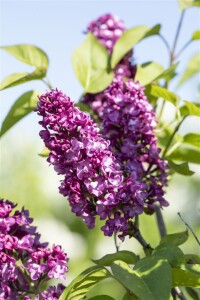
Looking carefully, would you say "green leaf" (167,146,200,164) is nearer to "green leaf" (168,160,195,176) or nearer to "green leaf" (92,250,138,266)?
"green leaf" (168,160,195,176)

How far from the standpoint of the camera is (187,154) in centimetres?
227

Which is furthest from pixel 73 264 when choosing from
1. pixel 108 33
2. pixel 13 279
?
pixel 13 279

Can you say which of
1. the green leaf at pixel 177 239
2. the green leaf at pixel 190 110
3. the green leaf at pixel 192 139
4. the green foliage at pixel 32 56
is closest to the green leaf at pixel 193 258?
the green leaf at pixel 177 239

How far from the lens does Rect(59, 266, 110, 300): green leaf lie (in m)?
1.44

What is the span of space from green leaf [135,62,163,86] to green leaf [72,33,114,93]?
0.09m

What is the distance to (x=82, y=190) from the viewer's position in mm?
1581

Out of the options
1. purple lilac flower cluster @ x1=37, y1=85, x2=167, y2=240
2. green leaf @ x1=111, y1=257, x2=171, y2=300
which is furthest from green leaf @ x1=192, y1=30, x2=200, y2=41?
green leaf @ x1=111, y1=257, x2=171, y2=300

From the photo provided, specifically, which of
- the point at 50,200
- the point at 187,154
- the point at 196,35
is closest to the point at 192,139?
the point at 187,154

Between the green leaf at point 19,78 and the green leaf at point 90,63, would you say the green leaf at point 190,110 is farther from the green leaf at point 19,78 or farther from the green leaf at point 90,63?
the green leaf at point 19,78

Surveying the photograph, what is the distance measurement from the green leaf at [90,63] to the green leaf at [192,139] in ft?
1.10

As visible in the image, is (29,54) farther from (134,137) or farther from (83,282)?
(83,282)

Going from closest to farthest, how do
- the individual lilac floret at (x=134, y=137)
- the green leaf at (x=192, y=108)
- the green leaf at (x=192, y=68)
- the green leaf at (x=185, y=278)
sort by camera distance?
the green leaf at (x=185, y=278) → the individual lilac floret at (x=134, y=137) → the green leaf at (x=192, y=108) → the green leaf at (x=192, y=68)

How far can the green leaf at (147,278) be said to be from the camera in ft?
4.10

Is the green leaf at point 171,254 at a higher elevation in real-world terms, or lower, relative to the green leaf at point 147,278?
lower
